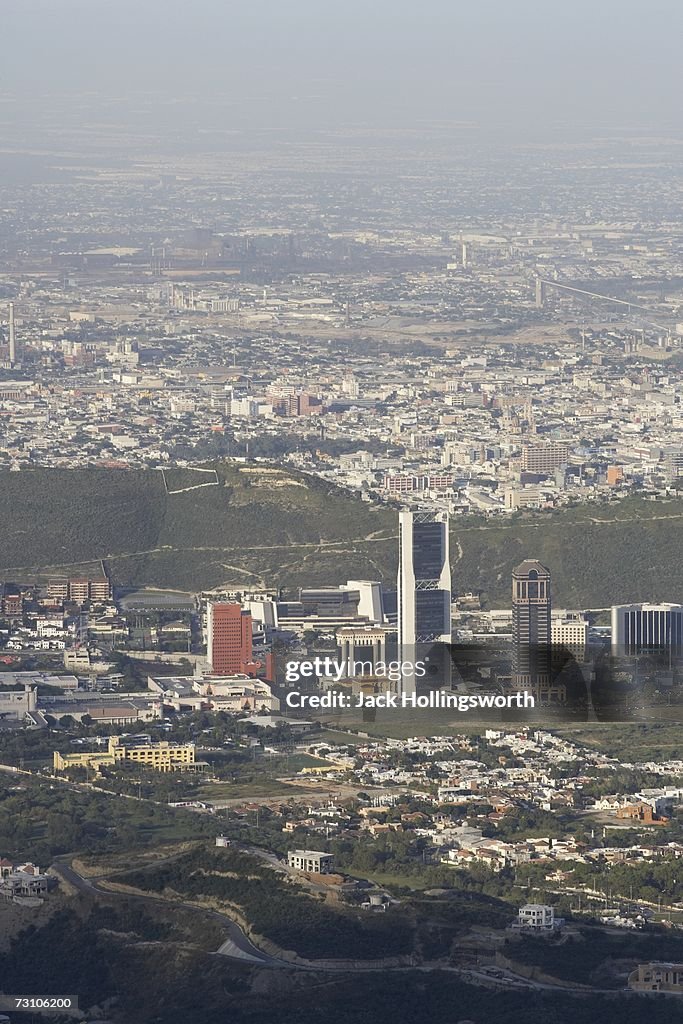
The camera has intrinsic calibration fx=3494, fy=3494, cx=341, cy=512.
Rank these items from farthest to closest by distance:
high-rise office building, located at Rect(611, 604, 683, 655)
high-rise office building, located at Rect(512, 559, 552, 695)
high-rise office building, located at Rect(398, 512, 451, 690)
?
high-rise office building, located at Rect(611, 604, 683, 655)
high-rise office building, located at Rect(398, 512, 451, 690)
high-rise office building, located at Rect(512, 559, 552, 695)

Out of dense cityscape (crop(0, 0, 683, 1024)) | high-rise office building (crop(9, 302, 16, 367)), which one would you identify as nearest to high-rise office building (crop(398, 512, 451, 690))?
dense cityscape (crop(0, 0, 683, 1024))

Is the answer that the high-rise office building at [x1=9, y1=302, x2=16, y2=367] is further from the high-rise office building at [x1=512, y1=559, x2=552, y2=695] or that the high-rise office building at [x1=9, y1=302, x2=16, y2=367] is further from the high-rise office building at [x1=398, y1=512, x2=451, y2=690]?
the high-rise office building at [x1=512, y1=559, x2=552, y2=695]

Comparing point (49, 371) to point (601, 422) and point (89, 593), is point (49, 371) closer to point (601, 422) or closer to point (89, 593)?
point (601, 422)

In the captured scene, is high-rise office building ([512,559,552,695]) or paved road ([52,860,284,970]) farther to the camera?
high-rise office building ([512,559,552,695])

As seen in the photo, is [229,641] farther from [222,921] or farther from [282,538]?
[222,921]

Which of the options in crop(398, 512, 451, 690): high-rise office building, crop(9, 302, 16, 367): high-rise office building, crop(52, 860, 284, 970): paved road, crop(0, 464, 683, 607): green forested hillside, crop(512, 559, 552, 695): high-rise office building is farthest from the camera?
crop(9, 302, 16, 367): high-rise office building

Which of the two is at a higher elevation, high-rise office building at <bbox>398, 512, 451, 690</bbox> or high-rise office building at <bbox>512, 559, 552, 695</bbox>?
high-rise office building at <bbox>398, 512, 451, 690</bbox>

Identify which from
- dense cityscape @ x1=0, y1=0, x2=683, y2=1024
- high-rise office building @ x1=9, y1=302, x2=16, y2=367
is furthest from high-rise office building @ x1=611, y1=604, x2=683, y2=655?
high-rise office building @ x1=9, y1=302, x2=16, y2=367
